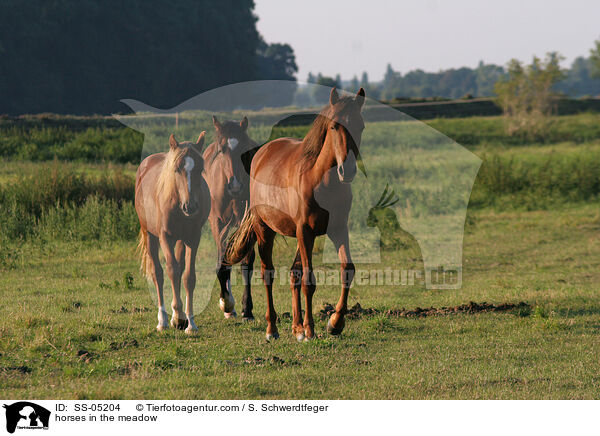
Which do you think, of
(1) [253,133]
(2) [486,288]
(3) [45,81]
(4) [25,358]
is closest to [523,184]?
(1) [253,133]

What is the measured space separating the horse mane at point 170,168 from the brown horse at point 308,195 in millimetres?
1054

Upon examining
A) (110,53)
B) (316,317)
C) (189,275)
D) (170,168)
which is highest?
(110,53)

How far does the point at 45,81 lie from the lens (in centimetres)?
4475

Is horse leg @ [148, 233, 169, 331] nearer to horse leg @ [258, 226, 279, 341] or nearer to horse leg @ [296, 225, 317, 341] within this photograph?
horse leg @ [258, 226, 279, 341]

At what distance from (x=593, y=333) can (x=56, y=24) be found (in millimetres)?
44795

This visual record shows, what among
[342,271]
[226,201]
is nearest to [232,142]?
[226,201]

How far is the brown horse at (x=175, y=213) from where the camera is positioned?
753 cm

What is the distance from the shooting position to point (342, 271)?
727 centimetres

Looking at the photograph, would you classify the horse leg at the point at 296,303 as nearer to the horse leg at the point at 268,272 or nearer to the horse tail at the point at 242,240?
the horse leg at the point at 268,272

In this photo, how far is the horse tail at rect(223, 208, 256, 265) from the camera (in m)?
8.52

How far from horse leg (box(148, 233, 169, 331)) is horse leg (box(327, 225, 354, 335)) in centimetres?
222

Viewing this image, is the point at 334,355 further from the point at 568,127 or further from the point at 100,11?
the point at 100,11

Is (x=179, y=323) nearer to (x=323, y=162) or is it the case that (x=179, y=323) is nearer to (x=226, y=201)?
(x=226, y=201)

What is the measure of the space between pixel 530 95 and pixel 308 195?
31.8 meters
